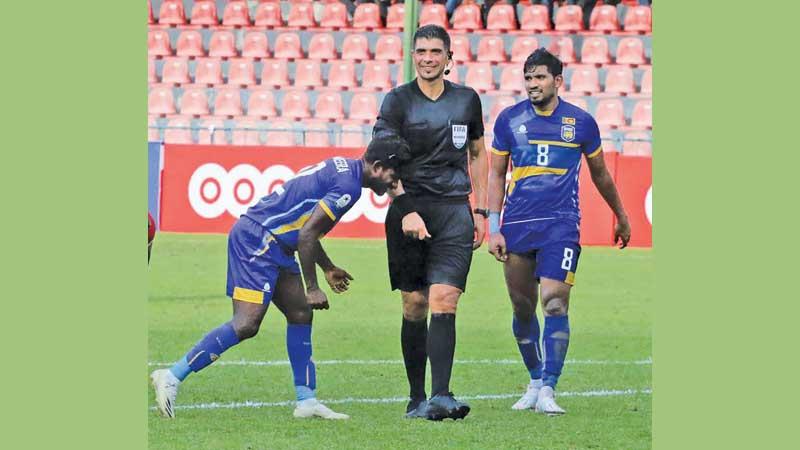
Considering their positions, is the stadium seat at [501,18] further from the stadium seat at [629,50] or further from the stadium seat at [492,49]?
the stadium seat at [629,50]

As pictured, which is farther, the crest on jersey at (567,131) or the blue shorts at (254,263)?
the crest on jersey at (567,131)

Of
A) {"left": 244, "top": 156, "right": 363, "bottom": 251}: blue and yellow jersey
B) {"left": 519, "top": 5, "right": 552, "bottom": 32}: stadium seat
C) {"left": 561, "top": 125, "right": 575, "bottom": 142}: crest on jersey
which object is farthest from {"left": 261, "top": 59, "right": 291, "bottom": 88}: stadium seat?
{"left": 244, "top": 156, "right": 363, "bottom": 251}: blue and yellow jersey

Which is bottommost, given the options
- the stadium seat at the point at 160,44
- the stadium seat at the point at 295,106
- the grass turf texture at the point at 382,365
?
the grass turf texture at the point at 382,365

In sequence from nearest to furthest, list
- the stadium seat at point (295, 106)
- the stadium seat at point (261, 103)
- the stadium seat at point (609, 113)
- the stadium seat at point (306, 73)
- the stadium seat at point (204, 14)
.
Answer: the stadium seat at point (609, 113)
the stadium seat at point (261, 103)
the stadium seat at point (295, 106)
the stadium seat at point (204, 14)
the stadium seat at point (306, 73)

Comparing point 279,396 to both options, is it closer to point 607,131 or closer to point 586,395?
point 586,395

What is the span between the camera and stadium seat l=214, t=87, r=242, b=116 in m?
18.6

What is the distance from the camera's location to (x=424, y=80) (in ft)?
23.0

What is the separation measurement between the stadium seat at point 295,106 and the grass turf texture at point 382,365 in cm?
337

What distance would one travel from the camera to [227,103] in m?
18.7

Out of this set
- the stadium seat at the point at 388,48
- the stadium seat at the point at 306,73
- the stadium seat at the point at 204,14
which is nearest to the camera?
the stadium seat at the point at 204,14

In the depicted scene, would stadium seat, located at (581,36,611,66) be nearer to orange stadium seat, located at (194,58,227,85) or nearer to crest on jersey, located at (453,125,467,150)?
orange stadium seat, located at (194,58,227,85)

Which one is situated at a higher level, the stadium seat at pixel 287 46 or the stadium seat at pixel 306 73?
the stadium seat at pixel 287 46

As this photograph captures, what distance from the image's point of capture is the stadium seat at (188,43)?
62.6ft

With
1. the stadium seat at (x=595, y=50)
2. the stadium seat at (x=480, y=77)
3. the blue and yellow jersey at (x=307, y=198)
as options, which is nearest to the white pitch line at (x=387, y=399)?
the blue and yellow jersey at (x=307, y=198)
